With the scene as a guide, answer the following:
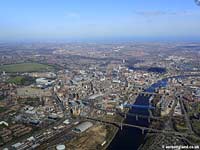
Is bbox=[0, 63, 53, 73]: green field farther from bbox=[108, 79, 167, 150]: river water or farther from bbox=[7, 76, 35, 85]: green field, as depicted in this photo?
bbox=[108, 79, 167, 150]: river water

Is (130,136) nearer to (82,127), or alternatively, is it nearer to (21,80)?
(82,127)

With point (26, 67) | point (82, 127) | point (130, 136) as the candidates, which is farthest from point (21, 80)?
point (130, 136)

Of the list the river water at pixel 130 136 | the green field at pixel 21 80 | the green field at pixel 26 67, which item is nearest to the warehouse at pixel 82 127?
the river water at pixel 130 136

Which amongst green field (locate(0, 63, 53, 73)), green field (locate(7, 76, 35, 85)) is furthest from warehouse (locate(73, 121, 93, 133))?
green field (locate(0, 63, 53, 73))

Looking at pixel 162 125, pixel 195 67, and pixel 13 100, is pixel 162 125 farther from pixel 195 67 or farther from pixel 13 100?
pixel 195 67

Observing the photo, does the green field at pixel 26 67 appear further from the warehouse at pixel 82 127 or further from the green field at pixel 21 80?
the warehouse at pixel 82 127

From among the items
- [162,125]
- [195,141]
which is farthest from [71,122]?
[195,141]

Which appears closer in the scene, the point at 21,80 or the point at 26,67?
the point at 21,80
